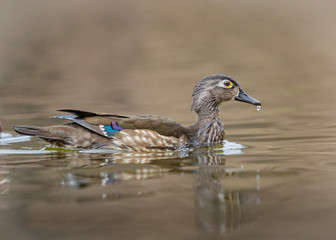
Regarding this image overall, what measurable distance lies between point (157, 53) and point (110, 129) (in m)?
18.2

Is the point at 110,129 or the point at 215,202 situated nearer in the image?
the point at 215,202

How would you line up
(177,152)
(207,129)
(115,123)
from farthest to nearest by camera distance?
(207,129) → (115,123) → (177,152)

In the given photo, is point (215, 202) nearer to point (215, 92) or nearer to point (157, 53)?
point (215, 92)

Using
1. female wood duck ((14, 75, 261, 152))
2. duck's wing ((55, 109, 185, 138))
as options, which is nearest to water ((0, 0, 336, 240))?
female wood duck ((14, 75, 261, 152))

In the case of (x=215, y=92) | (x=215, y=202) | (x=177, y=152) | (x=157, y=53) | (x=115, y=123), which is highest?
(x=157, y=53)

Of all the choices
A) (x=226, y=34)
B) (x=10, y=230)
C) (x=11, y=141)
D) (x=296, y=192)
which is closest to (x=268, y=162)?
(x=296, y=192)

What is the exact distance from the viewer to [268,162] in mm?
7379

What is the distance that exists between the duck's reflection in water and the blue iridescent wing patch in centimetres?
171

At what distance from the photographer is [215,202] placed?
215 inches

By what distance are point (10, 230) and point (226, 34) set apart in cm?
2855

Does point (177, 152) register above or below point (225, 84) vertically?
below

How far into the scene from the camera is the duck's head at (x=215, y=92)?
957cm

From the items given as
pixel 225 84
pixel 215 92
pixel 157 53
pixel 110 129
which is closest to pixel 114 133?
pixel 110 129

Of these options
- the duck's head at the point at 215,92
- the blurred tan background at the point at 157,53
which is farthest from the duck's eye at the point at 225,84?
the blurred tan background at the point at 157,53
